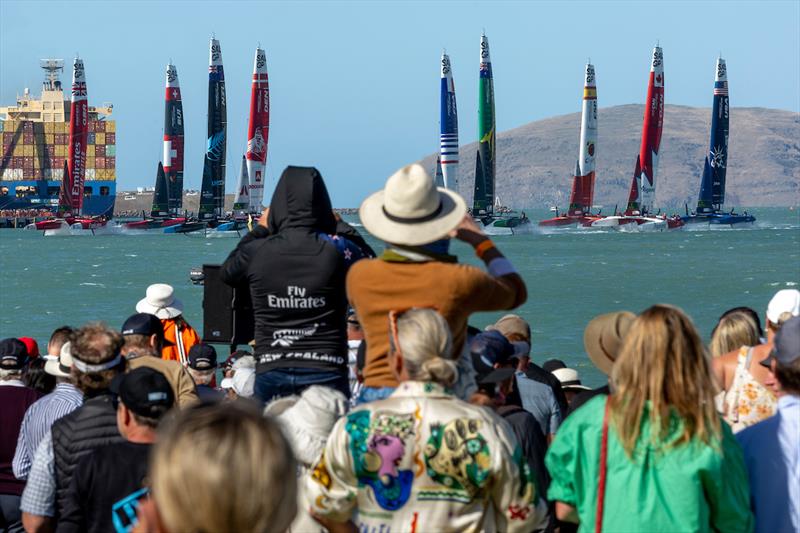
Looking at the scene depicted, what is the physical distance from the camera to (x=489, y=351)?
519 cm

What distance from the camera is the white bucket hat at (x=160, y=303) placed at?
7.72 m

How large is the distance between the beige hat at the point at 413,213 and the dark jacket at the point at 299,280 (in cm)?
65

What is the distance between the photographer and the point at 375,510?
3824mm

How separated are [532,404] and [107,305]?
124ft

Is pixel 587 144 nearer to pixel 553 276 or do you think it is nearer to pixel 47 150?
pixel 553 276

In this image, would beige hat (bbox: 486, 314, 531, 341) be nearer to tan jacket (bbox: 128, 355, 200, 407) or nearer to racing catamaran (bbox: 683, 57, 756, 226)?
tan jacket (bbox: 128, 355, 200, 407)

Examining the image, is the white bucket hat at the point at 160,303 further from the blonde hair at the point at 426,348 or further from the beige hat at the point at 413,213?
the blonde hair at the point at 426,348

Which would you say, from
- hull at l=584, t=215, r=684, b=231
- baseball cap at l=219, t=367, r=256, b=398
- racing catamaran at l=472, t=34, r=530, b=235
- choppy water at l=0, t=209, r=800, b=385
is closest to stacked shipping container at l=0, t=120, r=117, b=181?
choppy water at l=0, t=209, r=800, b=385

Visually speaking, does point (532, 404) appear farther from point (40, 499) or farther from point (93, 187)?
point (93, 187)

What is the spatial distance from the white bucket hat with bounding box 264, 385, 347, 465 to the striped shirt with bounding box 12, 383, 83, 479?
4.05ft

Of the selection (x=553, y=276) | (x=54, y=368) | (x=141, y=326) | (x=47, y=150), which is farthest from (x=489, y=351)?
(x=47, y=150)

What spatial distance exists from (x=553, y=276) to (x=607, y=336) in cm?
5135

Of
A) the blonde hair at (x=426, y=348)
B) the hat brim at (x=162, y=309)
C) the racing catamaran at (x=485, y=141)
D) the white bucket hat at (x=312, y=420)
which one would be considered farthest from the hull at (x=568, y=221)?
the blonde hair at (x=426, y=348)

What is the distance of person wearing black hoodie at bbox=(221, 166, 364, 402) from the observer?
5086 millimetres
